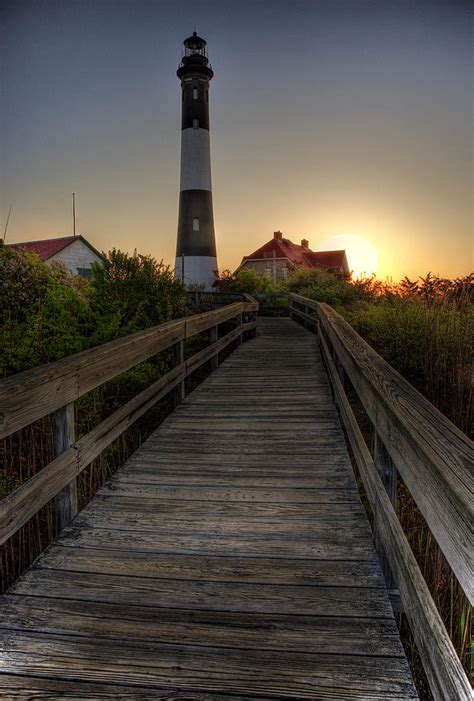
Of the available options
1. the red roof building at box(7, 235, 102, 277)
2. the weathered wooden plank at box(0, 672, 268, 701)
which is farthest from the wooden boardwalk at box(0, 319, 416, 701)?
the red roof building at box(7, 235, 102, 277)

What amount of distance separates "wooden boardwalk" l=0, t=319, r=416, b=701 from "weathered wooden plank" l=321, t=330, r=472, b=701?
0.20 meters

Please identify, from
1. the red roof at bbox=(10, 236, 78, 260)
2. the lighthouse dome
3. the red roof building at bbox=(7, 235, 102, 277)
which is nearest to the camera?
the red roof at bbox=(10, 236, 78, 260)

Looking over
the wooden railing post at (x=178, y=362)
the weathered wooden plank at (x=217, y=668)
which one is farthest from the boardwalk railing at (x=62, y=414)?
the wooden railing post at (x=178, y=362)

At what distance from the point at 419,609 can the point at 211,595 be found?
0.89m

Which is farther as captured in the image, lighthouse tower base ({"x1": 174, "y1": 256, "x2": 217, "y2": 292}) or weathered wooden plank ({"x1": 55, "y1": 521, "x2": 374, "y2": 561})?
lighthouse tower base ({"x1": 174, "y1": 256, "x2": 217, "y2": 292})

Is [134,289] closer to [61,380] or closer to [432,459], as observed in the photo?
[61,380]

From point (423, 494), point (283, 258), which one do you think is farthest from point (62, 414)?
point (283, 258)

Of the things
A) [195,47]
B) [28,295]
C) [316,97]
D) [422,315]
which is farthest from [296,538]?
[195,47]

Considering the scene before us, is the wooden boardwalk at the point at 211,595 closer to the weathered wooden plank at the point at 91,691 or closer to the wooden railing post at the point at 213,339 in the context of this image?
the weathered wooden plank at the point at 91,691

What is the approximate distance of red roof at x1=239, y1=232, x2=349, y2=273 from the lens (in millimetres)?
39734

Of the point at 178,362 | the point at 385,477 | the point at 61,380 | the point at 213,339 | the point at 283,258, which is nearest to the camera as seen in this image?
the point at 385,477

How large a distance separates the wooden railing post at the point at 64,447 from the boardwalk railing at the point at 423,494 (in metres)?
1.55

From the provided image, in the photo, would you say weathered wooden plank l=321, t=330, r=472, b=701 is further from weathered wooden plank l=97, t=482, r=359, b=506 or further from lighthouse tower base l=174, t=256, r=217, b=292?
lighthouse tower base l=174, t=256, r=217, b=292

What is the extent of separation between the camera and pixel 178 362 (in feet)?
17.3
